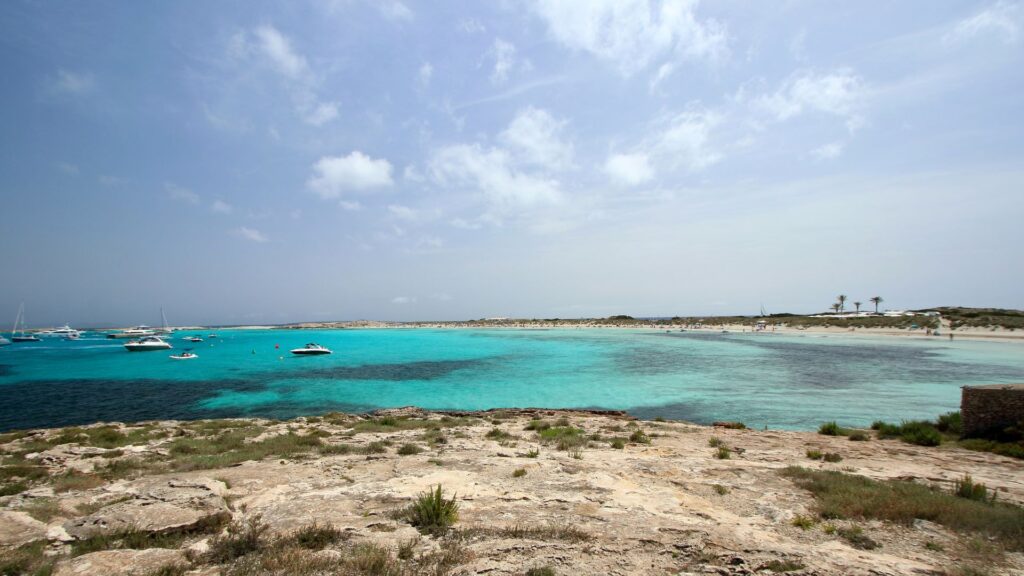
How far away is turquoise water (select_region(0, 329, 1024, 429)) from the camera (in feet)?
76.4

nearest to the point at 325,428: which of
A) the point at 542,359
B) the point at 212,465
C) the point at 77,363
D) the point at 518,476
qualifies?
the point at 212,465

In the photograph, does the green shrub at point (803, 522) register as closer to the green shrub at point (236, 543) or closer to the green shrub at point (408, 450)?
the green shrub at point (236, 543)

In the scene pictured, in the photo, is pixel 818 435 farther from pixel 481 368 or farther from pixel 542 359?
pixel 542 359

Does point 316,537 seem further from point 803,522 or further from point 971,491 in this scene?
point 971,491

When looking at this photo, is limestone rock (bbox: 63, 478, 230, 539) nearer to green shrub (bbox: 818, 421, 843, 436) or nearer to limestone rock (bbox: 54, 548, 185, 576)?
limestone rock (bbox: 54, 548, 185, 576)

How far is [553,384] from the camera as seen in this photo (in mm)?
33406

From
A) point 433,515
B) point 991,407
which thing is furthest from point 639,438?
point 991,407

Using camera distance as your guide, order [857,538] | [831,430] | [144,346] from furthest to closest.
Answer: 1. [144,346]
2. [831,430]
3. [857,538]

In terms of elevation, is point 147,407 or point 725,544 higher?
point 725,544

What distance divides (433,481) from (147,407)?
87.0 ft

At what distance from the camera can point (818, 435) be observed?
15.9 m

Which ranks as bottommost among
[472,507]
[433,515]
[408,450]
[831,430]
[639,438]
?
[831,430]

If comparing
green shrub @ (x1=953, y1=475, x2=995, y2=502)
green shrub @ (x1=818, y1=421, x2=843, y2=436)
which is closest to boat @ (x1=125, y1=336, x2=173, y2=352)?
green shrub @ (x1=818, y1=421, x2=843, y2=436)

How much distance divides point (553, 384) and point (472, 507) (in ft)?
85.2
